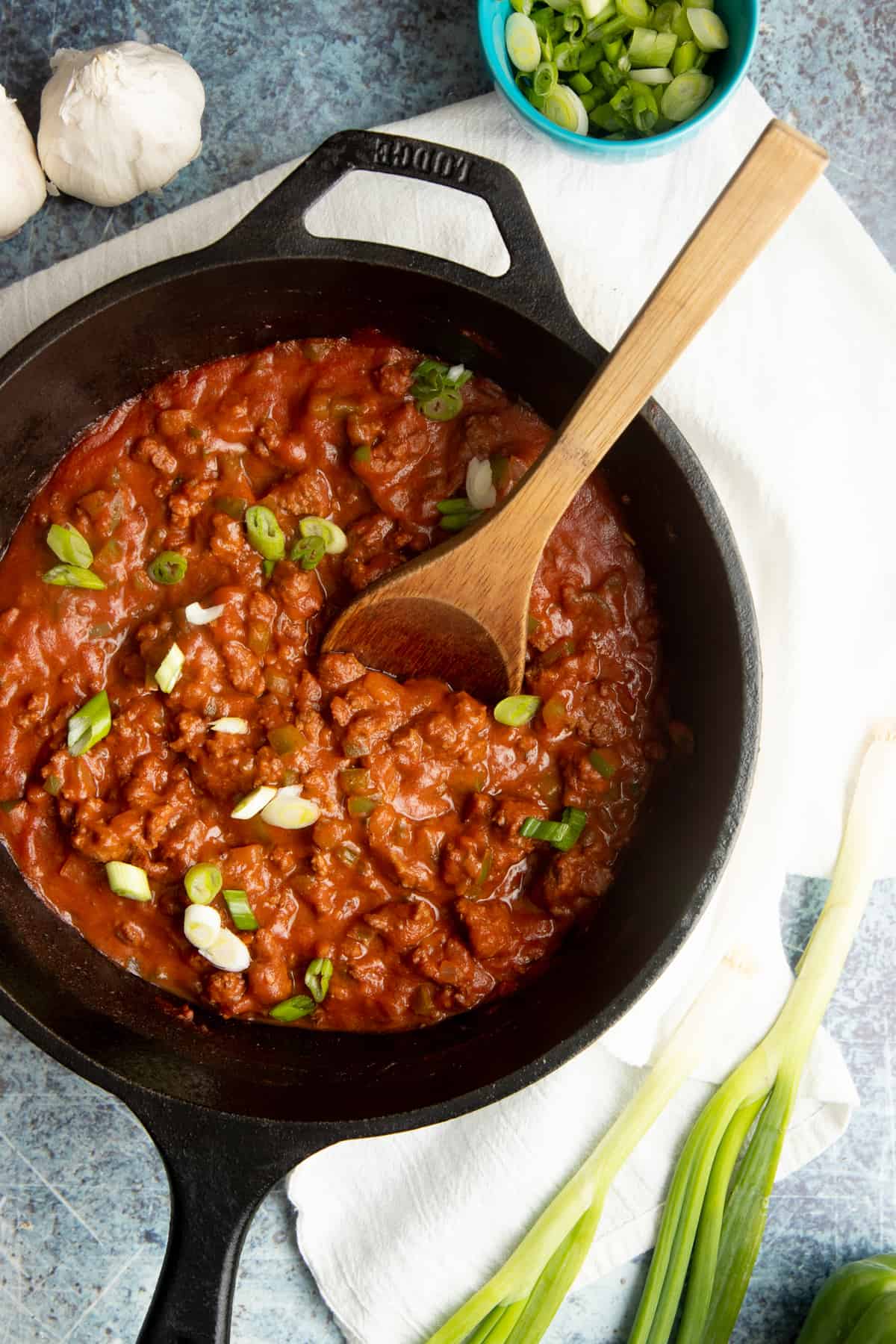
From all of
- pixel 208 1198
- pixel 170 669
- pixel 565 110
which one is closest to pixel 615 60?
pixel 565 110

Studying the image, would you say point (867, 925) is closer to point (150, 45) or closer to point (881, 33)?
point (881, 33)

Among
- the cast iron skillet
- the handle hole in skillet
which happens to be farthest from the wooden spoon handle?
the handle hole in skillet

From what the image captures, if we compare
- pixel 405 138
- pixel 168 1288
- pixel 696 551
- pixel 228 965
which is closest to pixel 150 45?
pixel 405 138

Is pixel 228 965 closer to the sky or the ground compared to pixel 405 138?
closer to the ground

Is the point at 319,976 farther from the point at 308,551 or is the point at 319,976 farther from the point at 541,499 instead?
the point at 541,499

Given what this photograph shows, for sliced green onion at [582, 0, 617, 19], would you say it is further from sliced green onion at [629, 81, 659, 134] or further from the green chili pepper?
the green chili pepper

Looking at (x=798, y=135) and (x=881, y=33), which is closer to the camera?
(x=798, y=135)
